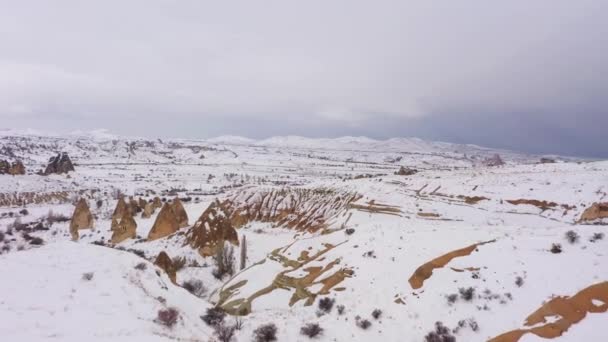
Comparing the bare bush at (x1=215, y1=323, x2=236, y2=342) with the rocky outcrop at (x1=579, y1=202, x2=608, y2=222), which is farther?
the rocky outcrop at (x1=579, y1=202, x2=608, y2=222)

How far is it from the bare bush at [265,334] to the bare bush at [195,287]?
1398 cm

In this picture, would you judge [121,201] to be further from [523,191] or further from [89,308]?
[523,191]

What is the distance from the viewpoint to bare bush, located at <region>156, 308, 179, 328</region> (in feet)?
49.0

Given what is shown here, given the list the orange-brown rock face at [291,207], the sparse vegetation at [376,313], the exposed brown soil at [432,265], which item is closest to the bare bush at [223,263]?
the orange-brown rock face at [291,207]

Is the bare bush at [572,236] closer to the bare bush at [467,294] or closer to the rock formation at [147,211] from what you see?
the bare bush at [467,294]

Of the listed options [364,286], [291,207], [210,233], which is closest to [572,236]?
[364,286]

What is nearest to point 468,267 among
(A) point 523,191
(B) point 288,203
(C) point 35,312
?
(C) point 35,312

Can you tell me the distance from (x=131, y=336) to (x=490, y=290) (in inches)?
618

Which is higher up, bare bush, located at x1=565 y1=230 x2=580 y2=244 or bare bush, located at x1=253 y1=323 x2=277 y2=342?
bare bush, located at x1=565 y1=230 x2=580 y2=244

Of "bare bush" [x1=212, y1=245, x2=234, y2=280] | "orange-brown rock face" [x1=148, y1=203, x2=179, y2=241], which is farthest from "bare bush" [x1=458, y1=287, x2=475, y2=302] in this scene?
"orange-brown rock face" [x1=148, y1=203, x2=179, y2=241]

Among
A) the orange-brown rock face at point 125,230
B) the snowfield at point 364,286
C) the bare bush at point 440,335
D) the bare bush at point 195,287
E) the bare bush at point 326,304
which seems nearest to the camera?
the snowfield at point 364,286

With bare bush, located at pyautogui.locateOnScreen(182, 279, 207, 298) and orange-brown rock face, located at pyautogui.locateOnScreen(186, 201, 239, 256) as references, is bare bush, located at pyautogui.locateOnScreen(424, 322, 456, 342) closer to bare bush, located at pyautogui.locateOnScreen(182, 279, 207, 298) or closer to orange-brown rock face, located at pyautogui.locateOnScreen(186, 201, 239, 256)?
bare bush, located at pyautogui.locateOnScreen(182, 279, 207, 298)

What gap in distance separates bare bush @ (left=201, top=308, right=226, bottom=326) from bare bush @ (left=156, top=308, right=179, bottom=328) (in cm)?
284

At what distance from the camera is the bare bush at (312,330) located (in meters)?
16.8
